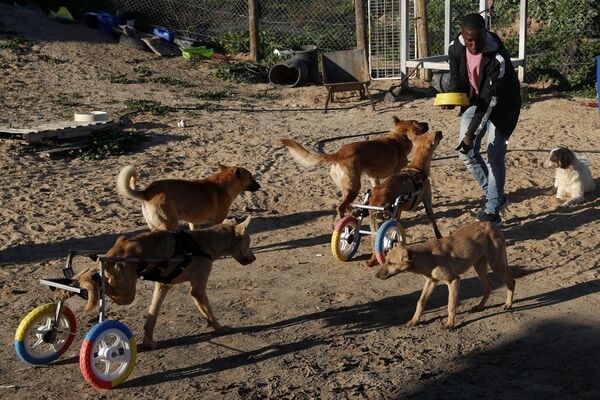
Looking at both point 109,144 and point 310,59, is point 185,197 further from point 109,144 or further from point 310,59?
point 310,59

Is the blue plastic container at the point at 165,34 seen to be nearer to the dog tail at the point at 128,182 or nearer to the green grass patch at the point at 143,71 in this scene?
the green grass patch at the point at 143,71

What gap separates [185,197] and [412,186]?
90.3 inches

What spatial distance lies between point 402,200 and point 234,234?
222cm

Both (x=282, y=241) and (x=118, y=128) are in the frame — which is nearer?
(x=282, y=241)

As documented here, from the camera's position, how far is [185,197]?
8.46 m

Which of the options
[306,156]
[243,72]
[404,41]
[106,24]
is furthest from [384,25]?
[306,156]

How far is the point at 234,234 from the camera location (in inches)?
281

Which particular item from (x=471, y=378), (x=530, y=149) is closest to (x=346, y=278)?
(x=471, y=378)

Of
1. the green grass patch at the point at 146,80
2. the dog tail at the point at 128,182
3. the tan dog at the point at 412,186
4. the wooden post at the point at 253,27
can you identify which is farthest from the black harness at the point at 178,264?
the wooden post at the point at 253,27

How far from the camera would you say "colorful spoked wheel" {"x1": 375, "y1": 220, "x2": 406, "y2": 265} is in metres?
8.12

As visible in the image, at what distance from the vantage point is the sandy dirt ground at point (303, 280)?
6188 mm

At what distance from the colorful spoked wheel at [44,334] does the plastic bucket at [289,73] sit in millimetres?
11660

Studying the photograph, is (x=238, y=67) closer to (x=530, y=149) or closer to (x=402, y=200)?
(x=530, y=149)

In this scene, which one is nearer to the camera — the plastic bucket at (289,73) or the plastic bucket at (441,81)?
the plastic bucket at (441,81)
